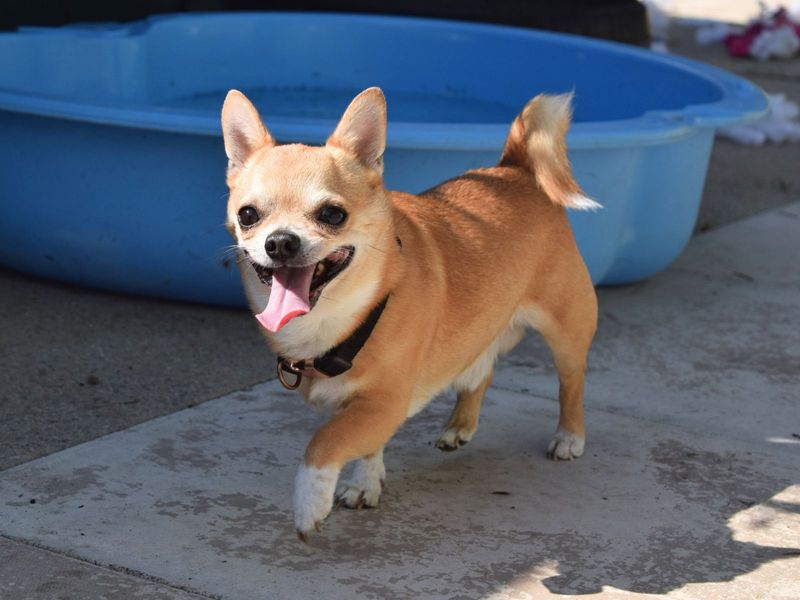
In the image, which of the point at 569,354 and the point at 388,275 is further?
the point at 569,354

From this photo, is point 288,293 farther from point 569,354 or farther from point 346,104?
point 346,104

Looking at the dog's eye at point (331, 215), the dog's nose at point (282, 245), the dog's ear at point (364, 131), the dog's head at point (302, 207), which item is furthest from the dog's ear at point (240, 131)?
the dog's nose at point (282, 245)

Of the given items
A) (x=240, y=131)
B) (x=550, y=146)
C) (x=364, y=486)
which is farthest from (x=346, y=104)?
(x=364, y=486)

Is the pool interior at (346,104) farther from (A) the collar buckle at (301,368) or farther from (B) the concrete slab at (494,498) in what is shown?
(A) the collar buckle at (301,368)

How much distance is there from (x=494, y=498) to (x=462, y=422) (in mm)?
350

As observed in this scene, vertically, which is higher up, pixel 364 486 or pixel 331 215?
pixel 331 215

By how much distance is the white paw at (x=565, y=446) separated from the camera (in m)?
3.58

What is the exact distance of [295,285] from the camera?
2.78 m

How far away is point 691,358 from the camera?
4.48m

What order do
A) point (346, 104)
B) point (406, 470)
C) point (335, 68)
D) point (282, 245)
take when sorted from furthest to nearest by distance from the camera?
point (335, 68), point (346, 104), point (406, 470), point (282, 245)

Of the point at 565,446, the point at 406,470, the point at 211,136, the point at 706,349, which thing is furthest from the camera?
the point at 706,349

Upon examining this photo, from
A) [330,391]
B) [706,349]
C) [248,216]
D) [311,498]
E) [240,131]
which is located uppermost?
[240,131]

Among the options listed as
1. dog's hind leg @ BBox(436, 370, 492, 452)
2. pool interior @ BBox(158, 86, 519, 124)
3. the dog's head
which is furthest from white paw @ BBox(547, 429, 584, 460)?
pool interior @ BBox(158, 86, 519, 124)

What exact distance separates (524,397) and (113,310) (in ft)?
5.24
